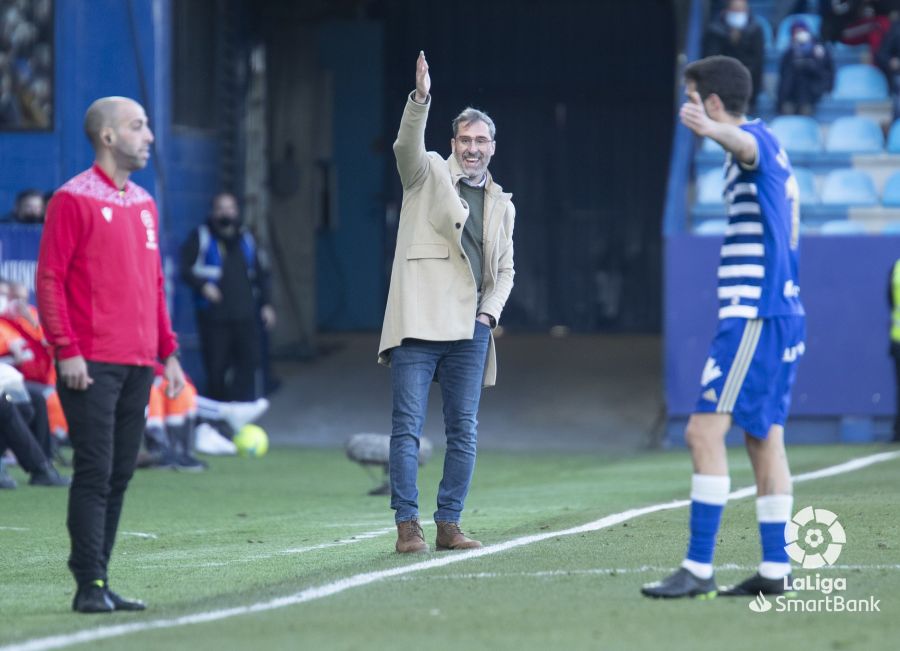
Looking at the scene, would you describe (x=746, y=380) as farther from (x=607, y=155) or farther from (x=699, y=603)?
(x=607, y=155)

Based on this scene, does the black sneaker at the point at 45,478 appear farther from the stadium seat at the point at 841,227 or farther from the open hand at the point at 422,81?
the stadium seat at the point at 841,227

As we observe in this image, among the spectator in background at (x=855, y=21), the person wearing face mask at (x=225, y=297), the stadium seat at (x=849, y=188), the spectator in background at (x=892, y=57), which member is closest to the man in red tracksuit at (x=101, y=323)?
the person wearing face mask at (x=225, y=297)

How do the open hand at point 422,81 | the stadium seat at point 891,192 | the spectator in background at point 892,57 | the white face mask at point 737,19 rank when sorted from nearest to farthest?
1. the open hand at point 422,81
2. the stadium seat at point 891,192
3. the white face mask at point 737,19
4. the spectator in background at point 892,57

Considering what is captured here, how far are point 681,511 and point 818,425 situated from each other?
24.0 feet

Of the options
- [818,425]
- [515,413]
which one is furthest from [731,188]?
[515,413]

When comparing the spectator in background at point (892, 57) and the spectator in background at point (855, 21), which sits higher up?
the spectator in background at point (855, 21)

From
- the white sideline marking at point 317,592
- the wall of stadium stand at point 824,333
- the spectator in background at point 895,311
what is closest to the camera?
the white sideline marking at point 317,592

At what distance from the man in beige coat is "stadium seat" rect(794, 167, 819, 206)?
10.5 m

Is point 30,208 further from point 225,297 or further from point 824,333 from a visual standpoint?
point 824,333

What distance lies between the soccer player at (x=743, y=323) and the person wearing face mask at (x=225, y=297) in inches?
411

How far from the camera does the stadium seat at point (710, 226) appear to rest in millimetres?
17047

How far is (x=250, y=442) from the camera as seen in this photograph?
49.3ft

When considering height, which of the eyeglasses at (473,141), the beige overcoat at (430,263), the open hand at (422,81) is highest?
the open hand at (422,81)

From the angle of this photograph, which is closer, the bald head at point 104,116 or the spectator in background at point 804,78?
the bald head at point 104,116
